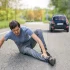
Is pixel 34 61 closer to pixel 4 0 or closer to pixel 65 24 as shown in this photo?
pixel 65 24

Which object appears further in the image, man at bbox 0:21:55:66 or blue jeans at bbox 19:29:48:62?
blue jeans at bbox 19:29:48:62

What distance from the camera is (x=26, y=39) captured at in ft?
25.5

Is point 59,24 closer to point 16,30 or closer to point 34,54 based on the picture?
point 34,54

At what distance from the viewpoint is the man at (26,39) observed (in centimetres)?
683

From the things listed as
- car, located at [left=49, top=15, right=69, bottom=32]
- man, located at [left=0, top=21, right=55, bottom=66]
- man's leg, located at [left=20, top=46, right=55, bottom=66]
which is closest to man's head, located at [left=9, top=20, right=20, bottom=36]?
man, located at [left=0, top=21, right=55, bottom=66]

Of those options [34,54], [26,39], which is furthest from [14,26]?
[34,54]

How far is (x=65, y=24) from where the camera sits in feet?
78.3

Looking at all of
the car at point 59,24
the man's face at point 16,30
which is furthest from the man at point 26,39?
the car at point 59,24

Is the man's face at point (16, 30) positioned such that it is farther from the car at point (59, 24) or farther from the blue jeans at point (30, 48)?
the car at point (59, 24)

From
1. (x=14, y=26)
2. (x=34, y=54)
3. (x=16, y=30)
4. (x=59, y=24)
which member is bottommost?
(x=59, y=24)

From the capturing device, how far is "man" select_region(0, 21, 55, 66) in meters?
6.83

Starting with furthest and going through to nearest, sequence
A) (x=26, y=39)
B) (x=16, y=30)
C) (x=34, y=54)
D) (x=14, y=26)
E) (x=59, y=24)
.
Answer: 1. (x=59, y=24)
2. (x=26, y=39)
3. (x=34, y=54)
4. (x=16, y=30)
5. (x=14, y=26)

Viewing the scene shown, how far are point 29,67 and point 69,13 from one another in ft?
203

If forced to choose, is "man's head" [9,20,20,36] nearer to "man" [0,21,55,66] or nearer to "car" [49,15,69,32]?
"man" [0,21,55,66]
